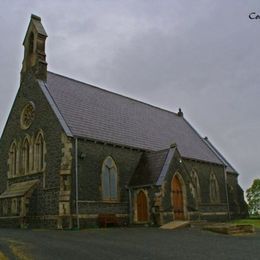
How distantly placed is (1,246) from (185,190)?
18.1 meters

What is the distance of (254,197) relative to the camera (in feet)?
213

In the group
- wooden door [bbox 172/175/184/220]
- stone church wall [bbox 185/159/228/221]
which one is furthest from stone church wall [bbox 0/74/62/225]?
stone church wall [bbox 185/159/228/221]

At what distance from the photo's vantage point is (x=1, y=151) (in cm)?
3512

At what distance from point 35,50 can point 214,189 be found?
2280 centimetres

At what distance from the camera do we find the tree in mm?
64250

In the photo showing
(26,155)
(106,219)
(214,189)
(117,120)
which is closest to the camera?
(106,219)

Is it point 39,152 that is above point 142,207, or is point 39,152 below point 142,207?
above

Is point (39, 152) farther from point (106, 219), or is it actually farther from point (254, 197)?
point (254, 197)

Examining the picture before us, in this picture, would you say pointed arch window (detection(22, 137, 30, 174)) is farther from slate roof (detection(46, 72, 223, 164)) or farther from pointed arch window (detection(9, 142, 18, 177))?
slate roof (detection(46, 72, 223, 164))

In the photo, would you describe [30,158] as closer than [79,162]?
No

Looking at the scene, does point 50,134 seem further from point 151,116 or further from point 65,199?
point 151,116

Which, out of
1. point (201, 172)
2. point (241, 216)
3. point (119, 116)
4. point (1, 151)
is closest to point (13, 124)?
point (1, 151)

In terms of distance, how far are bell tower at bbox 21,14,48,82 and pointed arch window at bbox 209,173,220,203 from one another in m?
20.1

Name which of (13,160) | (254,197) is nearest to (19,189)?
(13,160)
